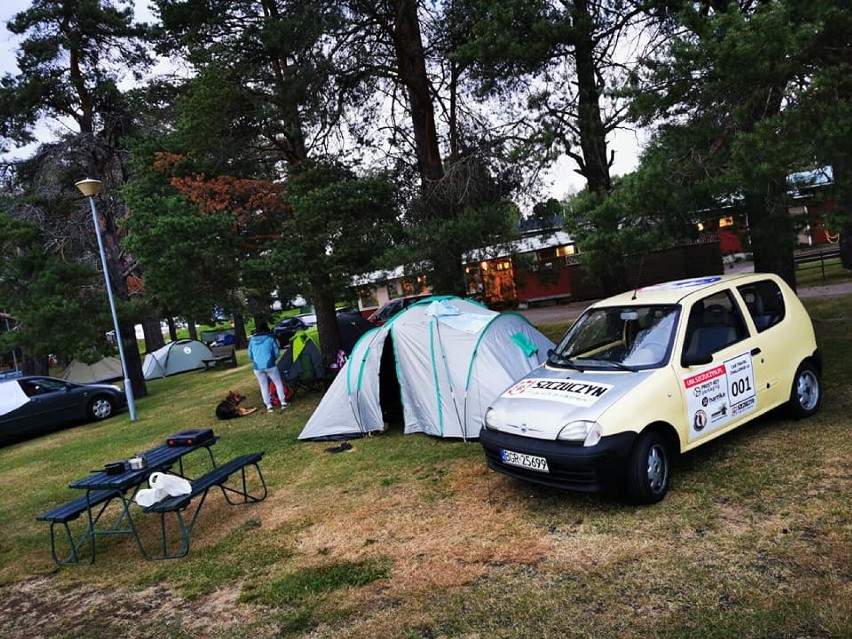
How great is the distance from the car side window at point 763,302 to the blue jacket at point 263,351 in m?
8.08

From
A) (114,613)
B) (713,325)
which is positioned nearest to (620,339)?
(713,325)

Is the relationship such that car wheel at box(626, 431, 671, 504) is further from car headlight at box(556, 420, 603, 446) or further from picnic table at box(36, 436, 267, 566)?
picnic table at box(36, 436, 267, 566)

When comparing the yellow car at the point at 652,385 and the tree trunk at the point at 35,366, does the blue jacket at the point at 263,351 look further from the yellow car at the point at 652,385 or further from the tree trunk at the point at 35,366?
the tree trunk at the point at 35,366

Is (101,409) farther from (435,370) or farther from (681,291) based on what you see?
(681,291)

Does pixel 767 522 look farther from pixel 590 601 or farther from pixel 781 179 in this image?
pixel 781 179

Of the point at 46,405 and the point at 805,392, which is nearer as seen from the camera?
the point at 805,392

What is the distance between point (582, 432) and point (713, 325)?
1922 mm

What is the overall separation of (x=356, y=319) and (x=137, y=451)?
6820 millimetres

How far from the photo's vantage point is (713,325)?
17.7 feet

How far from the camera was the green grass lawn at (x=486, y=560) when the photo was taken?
3.33 metres

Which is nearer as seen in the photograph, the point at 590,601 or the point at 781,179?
the point at 590,601

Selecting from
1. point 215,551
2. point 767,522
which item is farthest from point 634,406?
point 215,551

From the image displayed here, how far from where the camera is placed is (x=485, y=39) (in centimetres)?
842

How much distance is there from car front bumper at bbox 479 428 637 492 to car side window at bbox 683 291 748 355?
4.05 feet
